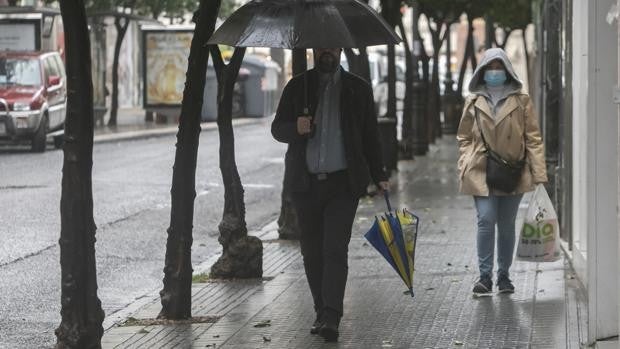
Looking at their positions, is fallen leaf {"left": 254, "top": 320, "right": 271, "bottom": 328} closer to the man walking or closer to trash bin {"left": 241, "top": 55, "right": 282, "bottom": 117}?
the man walking

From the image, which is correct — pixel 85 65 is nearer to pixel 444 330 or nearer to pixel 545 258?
A: pixel 444 330

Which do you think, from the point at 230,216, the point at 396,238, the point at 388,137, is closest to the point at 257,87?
the point at 388,137

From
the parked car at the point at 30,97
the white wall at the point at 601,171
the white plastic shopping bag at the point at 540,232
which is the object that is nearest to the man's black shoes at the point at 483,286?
the white plastic shopping bag at the point at 540,232

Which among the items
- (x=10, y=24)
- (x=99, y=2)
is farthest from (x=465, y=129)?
(x=99, y=2)

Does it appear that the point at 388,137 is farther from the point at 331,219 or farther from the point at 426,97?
the point at 331,219

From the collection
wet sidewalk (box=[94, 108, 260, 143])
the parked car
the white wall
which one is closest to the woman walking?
the white wall

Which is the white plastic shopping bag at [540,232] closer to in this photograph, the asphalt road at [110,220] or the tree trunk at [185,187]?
the tree trunk at [185,187]

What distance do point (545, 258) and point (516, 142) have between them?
0.84m

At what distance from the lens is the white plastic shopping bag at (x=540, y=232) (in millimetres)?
10836

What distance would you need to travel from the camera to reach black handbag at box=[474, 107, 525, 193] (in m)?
10.8

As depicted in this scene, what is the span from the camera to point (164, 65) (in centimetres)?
4775

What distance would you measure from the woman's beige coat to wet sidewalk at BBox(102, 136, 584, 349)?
0.80 metres

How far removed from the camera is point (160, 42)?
4778 centimetres

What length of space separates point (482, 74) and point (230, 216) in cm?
248
